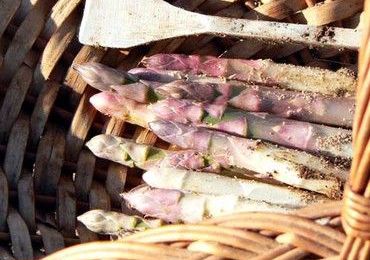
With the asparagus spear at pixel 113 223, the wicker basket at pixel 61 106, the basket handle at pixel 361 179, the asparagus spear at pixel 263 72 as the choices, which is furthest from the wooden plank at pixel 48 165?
the basket handle at pixel 361 179

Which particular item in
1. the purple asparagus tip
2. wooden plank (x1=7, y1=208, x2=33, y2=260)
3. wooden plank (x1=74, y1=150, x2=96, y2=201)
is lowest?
wooden plank (x1=7, y1=208, x2=33, y2=260)

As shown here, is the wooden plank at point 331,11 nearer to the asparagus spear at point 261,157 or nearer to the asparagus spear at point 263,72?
the asparagus spear at point 263,72

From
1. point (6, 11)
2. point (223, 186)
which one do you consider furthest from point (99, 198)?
point (6, 11)

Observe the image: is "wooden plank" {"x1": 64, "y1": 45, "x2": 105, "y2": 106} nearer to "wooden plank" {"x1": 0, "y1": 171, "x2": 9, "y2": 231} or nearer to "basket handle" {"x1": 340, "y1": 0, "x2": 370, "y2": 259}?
"wooden plank" {"x1": 0, "y1": 171, "x2": 9, "y2": 231}

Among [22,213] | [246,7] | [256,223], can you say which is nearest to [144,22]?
[246,7]

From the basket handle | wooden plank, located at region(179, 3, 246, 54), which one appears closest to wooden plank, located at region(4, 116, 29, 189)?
wooden plank, located at region(179, 3, 246, 54)

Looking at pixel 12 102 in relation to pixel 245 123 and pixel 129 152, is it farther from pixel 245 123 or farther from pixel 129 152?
pixel 245 123
